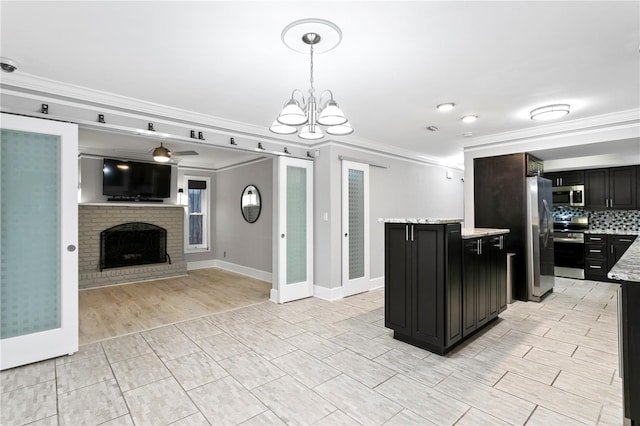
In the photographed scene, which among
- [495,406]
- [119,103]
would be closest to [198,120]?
[119,103]

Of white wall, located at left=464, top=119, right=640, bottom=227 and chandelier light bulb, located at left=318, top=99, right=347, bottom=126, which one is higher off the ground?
white wall, located at left=464, top=119, right=640, bottom=227

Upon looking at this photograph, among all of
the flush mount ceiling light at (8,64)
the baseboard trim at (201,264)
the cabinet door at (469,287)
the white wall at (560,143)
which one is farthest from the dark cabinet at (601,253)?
the flush mount ceiling light at (8,64)

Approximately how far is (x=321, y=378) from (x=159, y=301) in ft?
10.8

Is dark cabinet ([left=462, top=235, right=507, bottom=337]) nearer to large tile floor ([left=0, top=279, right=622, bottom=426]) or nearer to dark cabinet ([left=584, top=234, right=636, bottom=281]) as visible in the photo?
large tile floor ([left=0, top=279, right=622, bottom=426])

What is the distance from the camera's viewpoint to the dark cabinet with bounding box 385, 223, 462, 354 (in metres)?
2.88

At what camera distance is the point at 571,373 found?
8.41 ft

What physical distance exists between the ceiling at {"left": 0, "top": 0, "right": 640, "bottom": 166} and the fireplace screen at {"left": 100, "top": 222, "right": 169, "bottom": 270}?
145 inches

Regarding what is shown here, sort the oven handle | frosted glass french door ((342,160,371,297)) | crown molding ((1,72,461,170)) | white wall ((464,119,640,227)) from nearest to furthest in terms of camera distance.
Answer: crown molding ((1,72,461,170)) → white wall ((464,119,640,227)) → frosted glass french door ((342,160,371,297)) → the oven handle

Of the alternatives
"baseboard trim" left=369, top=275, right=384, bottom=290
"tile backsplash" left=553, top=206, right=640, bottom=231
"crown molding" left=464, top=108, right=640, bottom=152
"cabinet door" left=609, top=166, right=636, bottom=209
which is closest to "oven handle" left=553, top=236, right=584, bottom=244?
"tile backsplash" left=553, top=206, right=640, bottom=231

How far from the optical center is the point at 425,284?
3.01 meters

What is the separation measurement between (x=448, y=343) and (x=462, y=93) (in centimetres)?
245

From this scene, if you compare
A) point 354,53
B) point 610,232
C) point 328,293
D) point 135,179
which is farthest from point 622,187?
point 135,179

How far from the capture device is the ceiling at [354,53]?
1968mm

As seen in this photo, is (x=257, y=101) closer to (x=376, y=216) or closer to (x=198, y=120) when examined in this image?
Result: (x=198, y=120)
